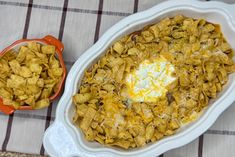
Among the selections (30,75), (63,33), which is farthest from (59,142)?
(63,33)

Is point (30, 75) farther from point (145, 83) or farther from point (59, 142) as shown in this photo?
point (145, 83)

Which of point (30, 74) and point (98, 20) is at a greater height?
point (98, 20)

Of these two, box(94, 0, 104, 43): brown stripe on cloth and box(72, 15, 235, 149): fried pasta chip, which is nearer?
box(72, 15, 235, 149): fried pasta chip

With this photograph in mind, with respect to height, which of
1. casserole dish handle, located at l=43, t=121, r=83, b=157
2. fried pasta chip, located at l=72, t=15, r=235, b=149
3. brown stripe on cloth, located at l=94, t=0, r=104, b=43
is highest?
brown stripe on cloth, located at l=94, t=0, r=104, b=43

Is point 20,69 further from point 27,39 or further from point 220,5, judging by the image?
point 220,5

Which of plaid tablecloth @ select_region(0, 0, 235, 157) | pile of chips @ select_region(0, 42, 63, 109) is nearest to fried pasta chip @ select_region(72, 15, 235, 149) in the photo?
pile of chips @ select_region(0, 42, 63, 109)

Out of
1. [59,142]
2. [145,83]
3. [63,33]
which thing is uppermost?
[63,33]

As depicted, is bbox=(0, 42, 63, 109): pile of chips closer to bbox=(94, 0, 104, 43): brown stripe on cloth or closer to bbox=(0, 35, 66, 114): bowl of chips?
bbox=(0, 35, 66, 114): bowl of chips
